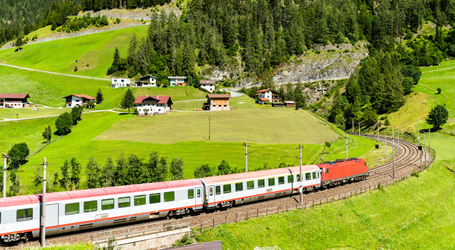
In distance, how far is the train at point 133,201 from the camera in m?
23.2

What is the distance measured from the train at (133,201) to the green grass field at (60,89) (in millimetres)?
98323

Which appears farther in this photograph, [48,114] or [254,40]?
[254,40]

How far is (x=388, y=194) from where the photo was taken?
44.4 meters

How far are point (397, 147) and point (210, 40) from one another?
121157mm

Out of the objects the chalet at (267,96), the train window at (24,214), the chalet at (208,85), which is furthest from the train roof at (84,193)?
the chalet at (208,85)

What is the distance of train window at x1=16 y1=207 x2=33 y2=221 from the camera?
22.9 m

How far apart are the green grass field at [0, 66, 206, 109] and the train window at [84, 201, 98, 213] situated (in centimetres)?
10062

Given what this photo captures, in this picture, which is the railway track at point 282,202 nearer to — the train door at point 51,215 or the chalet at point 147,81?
the train door at point 51,215

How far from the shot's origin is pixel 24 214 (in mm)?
23078

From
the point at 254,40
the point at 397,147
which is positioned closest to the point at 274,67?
the point at 254,40

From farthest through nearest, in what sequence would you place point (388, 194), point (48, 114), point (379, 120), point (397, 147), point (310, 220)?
1. point (379, 120)
2. point (48, 114)
3. point (397, 147)
4. point (388, 194)
5. point (310, 220)

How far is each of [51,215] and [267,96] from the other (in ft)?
421

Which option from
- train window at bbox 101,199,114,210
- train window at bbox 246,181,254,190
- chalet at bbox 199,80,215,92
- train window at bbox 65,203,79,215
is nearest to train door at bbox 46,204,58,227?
train window at bbox 65,203,79,215

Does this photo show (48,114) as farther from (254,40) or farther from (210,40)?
(254,40)
